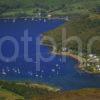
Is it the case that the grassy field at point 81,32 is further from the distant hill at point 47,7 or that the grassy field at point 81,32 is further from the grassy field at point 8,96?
the grassy field at point 8,96

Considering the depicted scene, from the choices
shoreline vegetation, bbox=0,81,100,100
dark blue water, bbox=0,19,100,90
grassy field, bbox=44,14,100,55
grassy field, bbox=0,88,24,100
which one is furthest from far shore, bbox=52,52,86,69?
grassy field, bbox=0,88,24,100

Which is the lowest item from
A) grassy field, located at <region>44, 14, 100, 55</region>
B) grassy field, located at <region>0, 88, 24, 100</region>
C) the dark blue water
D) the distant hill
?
grassy field, located at <region>0, 88, 24, 100</region>

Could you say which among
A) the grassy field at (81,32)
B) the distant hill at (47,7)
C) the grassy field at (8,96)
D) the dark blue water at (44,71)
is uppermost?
the distant hill at (47,7)

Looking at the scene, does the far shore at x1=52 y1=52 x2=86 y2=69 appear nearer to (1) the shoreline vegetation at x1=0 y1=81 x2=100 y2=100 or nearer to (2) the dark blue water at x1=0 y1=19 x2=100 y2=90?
(2) the dark blue water at x1=0 y1=19 x2=100 y2=90

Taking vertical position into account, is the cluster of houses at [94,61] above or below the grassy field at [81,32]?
below

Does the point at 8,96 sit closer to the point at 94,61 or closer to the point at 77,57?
the point at 94,61

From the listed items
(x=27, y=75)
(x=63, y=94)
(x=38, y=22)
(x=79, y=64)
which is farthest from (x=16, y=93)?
(x=38, y=22)

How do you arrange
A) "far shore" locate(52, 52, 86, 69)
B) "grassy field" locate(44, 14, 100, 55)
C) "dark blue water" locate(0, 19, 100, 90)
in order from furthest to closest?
"grassy field" locate(44, 14, 100, 55) < "far shore" locate(52, 52, 86, 69) < "dark blue water" locate(0, 19, 100, 90)

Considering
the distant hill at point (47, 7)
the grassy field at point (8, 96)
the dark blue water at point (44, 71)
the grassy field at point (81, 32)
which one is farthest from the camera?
the distant hill at point (47, 7)

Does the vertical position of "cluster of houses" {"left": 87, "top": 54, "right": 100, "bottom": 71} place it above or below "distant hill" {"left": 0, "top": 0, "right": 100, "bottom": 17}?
below

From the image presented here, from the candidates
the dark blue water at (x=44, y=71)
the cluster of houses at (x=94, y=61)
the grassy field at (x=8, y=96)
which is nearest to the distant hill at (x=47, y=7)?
the dark blue water at (x=44, y=71)

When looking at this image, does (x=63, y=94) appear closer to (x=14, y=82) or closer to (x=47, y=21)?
(x=14, y=82)
